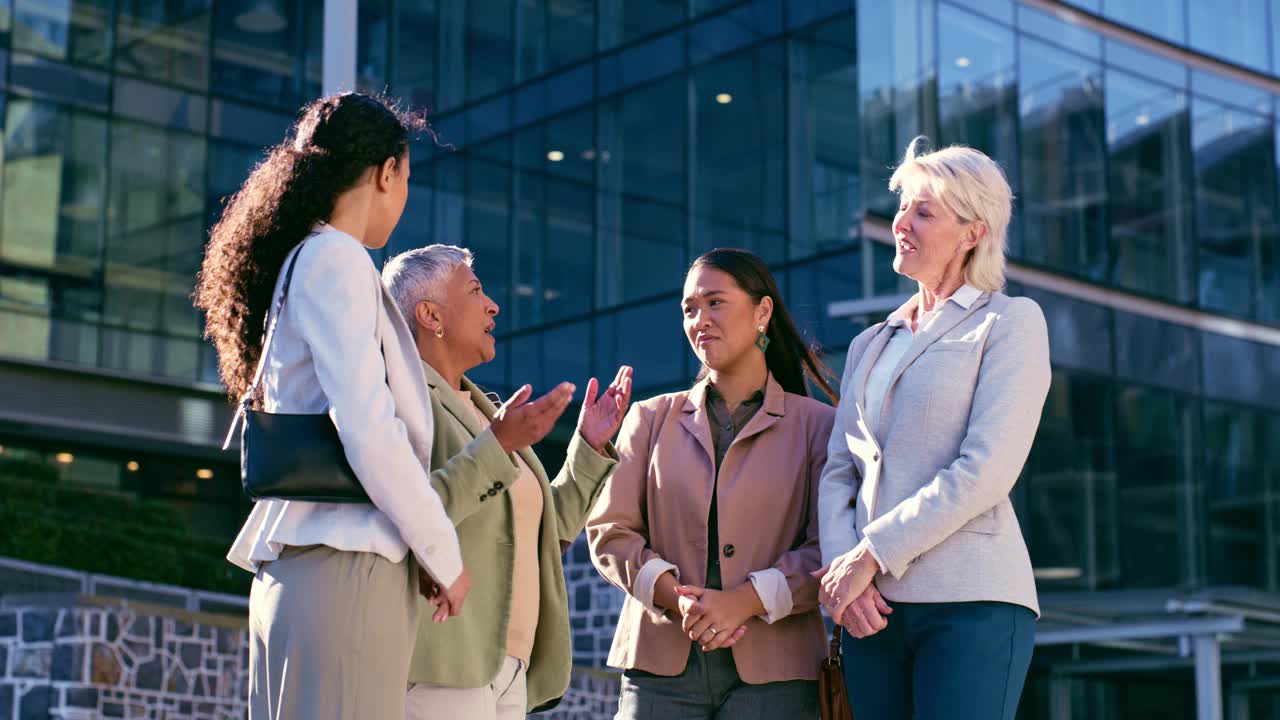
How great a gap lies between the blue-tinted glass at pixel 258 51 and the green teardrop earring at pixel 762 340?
24.4 metres

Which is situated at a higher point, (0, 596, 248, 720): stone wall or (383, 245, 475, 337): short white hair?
(383, 245, 475, 337): short white hair

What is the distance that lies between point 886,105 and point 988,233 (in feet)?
40.5

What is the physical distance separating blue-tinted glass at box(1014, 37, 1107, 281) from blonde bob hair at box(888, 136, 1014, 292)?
1369 centimetres

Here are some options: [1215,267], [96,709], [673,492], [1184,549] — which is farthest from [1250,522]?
[673,492]

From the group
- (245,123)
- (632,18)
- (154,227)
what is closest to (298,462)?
(632,18)

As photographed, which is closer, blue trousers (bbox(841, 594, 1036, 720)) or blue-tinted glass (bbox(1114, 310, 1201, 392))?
blue trousers (bbox(841, 594, 1036, 720))

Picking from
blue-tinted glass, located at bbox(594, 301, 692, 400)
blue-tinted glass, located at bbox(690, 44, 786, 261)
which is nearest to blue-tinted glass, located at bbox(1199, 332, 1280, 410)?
blue-tinted glass, located at bbox(690, 44, 786, 261)

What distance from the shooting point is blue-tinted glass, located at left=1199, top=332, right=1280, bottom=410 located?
19141 mm

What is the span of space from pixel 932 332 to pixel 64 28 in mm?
24858

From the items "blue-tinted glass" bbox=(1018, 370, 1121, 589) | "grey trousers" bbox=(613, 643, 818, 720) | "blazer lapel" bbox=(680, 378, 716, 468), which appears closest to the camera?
"grey trousers" bbox=(613, 643, 818, 720)

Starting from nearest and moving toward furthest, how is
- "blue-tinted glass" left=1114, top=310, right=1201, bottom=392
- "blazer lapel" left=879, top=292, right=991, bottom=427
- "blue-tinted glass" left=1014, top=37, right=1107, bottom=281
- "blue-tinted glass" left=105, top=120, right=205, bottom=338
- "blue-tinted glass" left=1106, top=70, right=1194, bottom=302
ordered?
1. "blazer lapel" left=879, top=292, right=991, bottom=427
2. "blue-tinted glass" left=1014, top=37, right=1107, bottom=281
3. "blue-tinted glass" left=1114, top=310, right=1201, bottom=392
4. "blue-tinted glass" left=1106, top=70, right=1194, bottom=302
5. "blue-tinted glass" left=105, top=120, right=205, bottom=338

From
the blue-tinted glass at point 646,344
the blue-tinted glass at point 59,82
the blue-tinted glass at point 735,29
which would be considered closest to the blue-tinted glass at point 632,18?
the blue-tinted glass at point 735,29

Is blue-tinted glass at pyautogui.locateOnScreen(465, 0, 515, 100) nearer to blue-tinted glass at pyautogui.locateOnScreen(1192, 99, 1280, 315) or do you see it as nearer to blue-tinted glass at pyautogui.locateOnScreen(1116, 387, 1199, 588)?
blue-tinted glass at pyautogui.locateOnScreen(1192, 99, 1280, 315)

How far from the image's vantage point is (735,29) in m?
18.8
